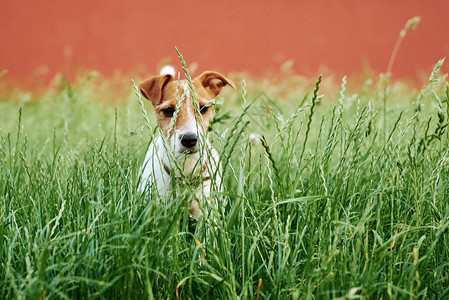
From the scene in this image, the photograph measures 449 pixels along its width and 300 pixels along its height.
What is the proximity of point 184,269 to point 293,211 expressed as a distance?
492 millimetres

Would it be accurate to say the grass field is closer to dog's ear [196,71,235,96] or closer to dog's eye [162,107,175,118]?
dog's eye [162,107,175,118]

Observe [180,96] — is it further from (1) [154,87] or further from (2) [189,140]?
(2) [189,140]

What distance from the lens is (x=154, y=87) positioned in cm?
274

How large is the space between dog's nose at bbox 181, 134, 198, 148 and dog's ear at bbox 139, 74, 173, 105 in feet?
1.67

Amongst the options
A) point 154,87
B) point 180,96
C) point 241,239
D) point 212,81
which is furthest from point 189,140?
point 241,239

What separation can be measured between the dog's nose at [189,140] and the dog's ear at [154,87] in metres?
0.51

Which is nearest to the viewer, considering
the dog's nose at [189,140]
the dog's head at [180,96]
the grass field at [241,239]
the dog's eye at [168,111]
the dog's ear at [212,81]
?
the grass field at [241,239]

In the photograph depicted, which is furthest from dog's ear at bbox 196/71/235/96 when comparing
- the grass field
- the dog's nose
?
the grass field

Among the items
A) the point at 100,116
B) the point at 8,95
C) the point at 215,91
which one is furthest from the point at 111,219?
the point at 8,95

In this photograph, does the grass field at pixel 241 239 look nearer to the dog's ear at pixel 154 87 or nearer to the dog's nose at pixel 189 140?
the dog's nose at pixel 189 140

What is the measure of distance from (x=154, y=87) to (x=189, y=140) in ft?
1.94

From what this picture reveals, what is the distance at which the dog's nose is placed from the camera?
2.30m

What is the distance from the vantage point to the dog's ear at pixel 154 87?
2.72 m

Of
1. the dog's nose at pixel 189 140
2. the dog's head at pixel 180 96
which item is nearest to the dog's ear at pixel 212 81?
the dog's head at pixel 180 96
